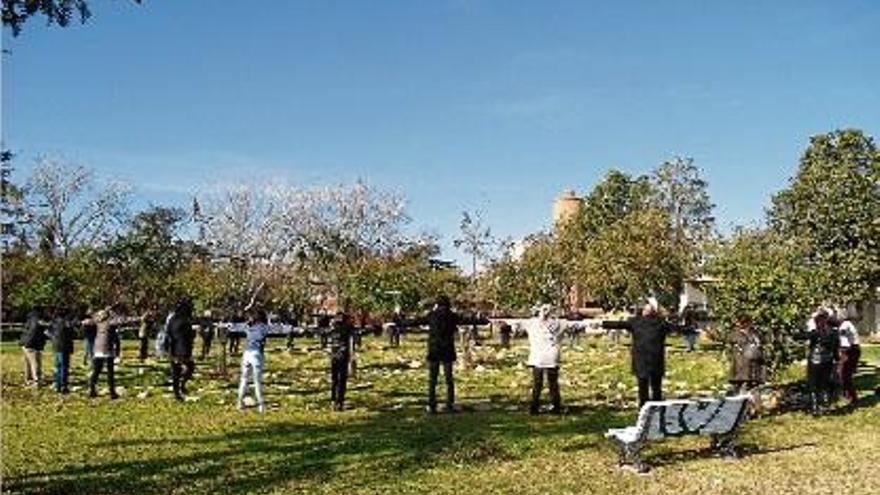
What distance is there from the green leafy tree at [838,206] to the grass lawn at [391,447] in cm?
3062

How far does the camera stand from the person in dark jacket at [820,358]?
1742cm

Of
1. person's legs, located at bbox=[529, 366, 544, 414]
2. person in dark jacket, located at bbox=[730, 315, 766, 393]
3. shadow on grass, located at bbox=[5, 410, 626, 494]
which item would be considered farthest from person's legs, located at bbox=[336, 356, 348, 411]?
person in dark jacket, located at bbox=[730, 315, 766, 393]

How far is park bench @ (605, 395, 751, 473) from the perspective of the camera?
1220 centimetres

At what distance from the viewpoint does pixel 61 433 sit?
1530 cm

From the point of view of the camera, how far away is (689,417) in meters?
12.6

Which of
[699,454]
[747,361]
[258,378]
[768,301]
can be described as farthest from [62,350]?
[699,454]

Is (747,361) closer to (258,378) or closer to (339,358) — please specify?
(339,358)

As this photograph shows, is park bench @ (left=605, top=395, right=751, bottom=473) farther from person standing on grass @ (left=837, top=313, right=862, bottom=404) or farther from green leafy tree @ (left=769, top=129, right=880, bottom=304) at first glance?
green leafy tree @ (left=769, top=129, right=880, bottom=304)

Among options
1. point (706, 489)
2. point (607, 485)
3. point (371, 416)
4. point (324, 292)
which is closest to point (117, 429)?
point (371, 416)

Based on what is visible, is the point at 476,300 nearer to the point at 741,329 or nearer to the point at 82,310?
the point at 82,310

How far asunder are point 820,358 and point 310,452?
8.86 metres

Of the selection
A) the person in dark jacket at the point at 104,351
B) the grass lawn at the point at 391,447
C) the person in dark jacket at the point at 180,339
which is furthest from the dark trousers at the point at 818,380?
the person in dark jacket at the point at 104,351

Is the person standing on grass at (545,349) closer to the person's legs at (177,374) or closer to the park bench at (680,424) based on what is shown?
the park bench at (680,424)

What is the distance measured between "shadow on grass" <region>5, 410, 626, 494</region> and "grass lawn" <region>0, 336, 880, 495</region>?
23 mm
